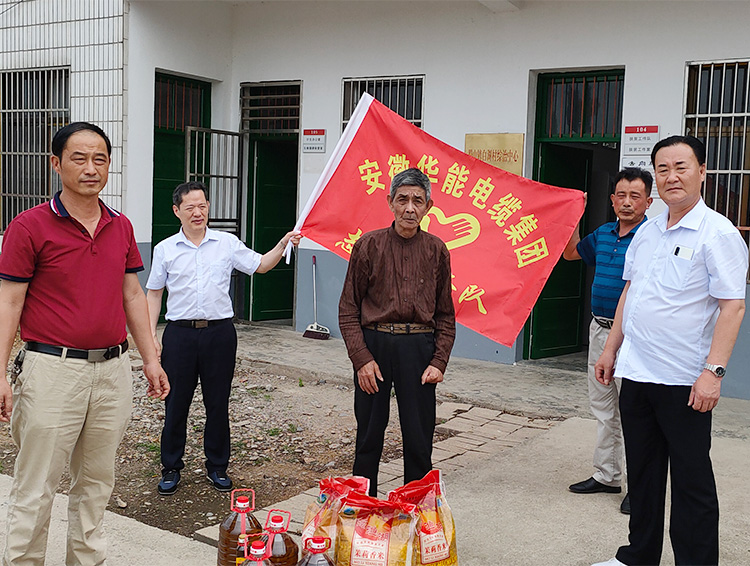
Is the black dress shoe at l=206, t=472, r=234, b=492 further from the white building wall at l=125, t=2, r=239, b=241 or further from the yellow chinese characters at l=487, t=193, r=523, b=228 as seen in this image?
the white building wall at l=125, t=2, r=239, b=241

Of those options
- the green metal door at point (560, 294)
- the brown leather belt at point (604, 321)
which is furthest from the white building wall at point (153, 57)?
the brown leather belt at point (604, 321)

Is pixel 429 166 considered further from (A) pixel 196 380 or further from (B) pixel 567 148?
(B) pixel 567 148

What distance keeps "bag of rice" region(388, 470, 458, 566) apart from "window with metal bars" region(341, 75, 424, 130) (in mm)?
6148

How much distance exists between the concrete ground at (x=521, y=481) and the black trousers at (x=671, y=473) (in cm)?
41

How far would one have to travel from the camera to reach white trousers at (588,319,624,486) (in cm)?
470

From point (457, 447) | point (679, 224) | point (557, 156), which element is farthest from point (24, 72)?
point (679, 224)

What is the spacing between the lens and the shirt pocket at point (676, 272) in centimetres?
338

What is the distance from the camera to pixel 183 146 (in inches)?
411

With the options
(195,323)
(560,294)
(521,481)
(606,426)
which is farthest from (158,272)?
(560,294)

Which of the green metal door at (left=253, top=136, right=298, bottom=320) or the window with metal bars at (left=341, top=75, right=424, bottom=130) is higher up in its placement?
the window with metal bars at (left=341, top=75, right=424, bottom=130)

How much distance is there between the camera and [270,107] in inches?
404

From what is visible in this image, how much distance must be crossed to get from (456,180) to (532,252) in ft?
2.17

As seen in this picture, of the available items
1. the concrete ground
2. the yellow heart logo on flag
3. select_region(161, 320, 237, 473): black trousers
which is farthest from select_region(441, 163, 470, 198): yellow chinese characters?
the concrete ground

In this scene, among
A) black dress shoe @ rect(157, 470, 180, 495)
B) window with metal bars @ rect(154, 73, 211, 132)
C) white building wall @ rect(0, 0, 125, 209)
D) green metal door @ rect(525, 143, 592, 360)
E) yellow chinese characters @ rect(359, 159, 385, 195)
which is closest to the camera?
black dress shoe @ rect(157, 470, 180, 495)
